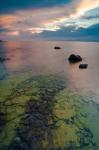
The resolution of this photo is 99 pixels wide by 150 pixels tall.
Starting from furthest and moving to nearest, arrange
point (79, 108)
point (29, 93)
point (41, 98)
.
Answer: point (29, 93) < point (41, 98) < point (79, 108)

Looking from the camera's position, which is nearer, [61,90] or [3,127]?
[3,127]

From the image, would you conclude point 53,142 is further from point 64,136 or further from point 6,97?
point 6,97

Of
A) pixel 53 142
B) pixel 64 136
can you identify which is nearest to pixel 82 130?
pixel 64 136

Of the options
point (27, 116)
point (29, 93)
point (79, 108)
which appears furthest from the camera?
point (29, 93)

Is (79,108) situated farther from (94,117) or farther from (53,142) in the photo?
(53,142)

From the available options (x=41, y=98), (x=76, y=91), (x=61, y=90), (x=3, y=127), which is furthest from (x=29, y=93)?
(x=3, y=127)

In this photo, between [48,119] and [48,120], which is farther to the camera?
[48,119]
